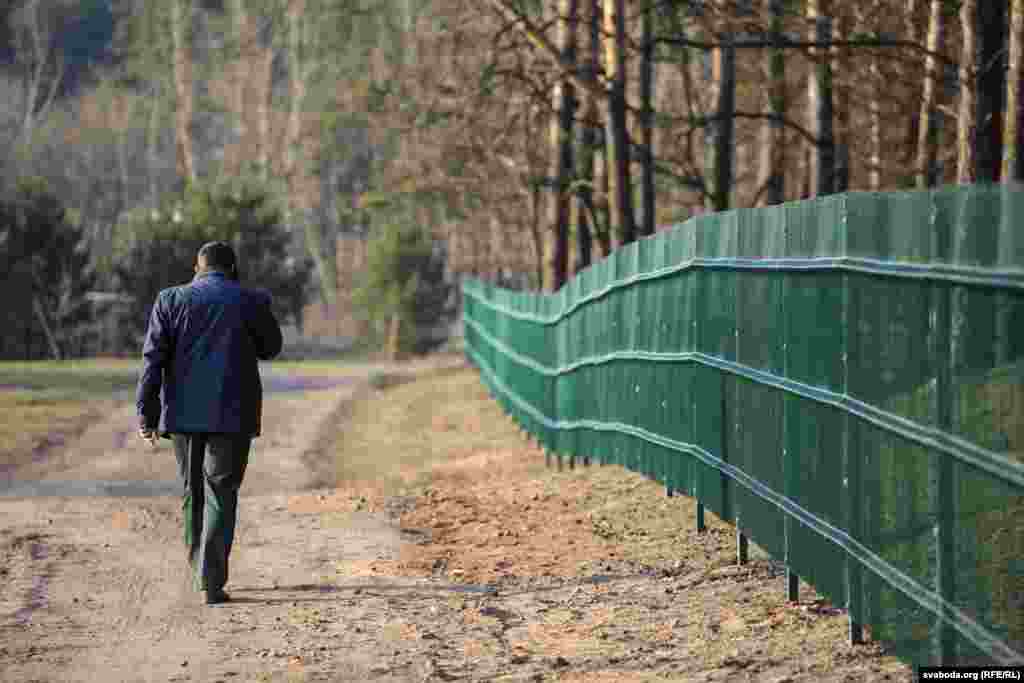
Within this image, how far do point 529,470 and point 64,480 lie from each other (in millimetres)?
4224

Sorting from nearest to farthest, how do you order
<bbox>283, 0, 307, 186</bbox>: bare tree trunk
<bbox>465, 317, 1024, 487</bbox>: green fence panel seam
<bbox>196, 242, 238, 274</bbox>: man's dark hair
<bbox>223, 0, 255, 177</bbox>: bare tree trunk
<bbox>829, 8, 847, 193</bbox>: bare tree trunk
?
<bbox>465, 317, 1024, 487</bbox>: green fence panel seam → <bbox>196, 242, 238, 274</bbox>: man's dark hair → <bbox>829, 8, 847, 193</bbox>: bare tree trunk → <bbox>283, 0, 307, 186</bbox>: bare tree trunk → <bbox>223, 0, 255, 177</bbox>: bare tree trunk

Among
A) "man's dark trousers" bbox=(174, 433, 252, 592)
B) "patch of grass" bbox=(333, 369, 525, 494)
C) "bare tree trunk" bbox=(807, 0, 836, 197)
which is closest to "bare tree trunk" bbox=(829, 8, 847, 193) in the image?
"bare tree trunk" bbox=(807, 0, 836, 197)

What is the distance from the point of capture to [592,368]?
18125 mm

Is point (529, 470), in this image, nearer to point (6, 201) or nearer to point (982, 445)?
point (982, 445)

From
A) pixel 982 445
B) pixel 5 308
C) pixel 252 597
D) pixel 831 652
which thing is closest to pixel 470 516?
pixel 252 597

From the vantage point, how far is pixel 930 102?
62.8 ft

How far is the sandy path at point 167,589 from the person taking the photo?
Result: 9.10m

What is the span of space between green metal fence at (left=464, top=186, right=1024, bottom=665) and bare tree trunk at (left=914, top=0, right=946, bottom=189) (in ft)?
17.5

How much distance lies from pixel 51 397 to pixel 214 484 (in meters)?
21.4

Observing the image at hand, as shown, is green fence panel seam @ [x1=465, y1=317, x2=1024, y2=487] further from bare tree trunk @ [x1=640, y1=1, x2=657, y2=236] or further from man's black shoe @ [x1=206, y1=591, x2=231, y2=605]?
bare tree trunk @ [x1=640, y1=1, x2=657, y2=236]

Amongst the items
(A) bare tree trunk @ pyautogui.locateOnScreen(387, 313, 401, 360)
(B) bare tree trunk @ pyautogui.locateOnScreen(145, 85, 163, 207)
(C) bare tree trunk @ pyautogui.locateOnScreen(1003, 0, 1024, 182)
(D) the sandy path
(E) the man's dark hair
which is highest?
(B) bare tree trunk @ pyautogui.locateOnScreen(145, 85, 163, 207)

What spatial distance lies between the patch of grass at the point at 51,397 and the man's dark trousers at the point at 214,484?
1138 cm

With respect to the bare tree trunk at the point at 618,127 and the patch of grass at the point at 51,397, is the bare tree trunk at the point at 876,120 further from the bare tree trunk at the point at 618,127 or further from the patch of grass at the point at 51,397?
the patch of grass at the point at 51,397

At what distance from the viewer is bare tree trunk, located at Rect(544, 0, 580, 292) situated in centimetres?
2831
